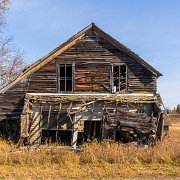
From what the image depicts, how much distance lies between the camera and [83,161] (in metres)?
13.0

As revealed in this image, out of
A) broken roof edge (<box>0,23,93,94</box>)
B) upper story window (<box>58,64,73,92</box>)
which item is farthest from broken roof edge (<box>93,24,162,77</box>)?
upper story window (<box>58,64,73,92</box>)

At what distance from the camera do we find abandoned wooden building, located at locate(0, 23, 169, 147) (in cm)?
2117

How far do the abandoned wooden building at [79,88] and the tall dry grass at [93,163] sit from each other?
7.34 metres

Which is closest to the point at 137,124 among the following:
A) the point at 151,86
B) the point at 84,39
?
the point at 151,86

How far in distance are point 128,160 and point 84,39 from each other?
11215 mm

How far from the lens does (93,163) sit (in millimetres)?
12719

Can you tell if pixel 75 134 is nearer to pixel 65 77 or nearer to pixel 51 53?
pixel 65 77

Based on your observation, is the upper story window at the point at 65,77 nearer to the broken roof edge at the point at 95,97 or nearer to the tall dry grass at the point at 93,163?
the broken roof edge at the point at 95,97

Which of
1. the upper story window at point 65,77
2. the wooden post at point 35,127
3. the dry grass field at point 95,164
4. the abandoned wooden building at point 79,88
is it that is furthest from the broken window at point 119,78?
the dry grass field at point 95,164

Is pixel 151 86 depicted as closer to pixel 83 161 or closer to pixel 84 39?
pixel 84 39

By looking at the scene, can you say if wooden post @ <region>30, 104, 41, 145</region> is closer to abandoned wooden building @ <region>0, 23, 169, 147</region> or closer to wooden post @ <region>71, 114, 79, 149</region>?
abandoned wooden building @ <region>0, 23, 169, 147</region>

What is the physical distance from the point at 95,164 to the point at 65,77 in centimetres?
1023

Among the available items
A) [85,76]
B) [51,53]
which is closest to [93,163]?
[85,76]

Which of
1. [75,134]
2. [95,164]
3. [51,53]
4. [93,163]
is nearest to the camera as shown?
[95,164]
